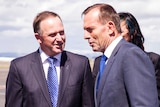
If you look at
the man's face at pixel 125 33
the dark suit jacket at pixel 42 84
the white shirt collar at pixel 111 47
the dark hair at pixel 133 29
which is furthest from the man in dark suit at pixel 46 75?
the white shirt collar at pixel 111 47

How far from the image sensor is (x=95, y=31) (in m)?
3.36

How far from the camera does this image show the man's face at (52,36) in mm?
4166

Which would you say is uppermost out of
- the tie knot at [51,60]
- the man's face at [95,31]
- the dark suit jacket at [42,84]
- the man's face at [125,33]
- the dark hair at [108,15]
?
the dark hair at [108,15]

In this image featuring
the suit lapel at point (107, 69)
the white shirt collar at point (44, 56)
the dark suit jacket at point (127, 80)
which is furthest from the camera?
the white shirt collar at point (44, 56)

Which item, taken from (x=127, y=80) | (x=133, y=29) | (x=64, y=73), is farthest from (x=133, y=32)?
(x=127, y=80)

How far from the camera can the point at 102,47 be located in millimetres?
3357

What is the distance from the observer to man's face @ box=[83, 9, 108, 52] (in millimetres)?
3316

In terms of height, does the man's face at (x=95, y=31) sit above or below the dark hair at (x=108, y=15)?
below

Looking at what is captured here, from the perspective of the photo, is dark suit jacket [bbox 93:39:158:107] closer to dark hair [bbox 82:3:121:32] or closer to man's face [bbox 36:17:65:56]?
dark hair [bbox 82:3:121:32]

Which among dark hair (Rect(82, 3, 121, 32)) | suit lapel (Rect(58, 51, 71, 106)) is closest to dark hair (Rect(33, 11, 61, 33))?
suit lapel (Rect(58, 51, 71, 106))

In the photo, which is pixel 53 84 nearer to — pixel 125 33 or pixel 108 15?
pixel 125 33

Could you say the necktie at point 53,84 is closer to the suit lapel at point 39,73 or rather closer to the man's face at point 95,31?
the suit lapel at point 39,73

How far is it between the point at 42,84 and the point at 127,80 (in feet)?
4.37

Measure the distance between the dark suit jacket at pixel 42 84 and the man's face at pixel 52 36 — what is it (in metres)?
0.18
